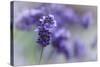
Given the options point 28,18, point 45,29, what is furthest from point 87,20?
point 28,18

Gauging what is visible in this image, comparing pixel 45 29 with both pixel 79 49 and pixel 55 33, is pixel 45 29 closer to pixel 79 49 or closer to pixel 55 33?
pixel 55 33

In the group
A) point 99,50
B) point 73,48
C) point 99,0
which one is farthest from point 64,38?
point 99,0

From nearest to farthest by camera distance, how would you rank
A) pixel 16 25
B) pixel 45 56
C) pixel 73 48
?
pixel 16 25 < pixel 45 56 < pixel 73 48

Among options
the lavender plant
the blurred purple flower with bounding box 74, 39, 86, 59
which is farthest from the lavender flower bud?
the blurred purple flower with bounding box 74, 39, 86, 59

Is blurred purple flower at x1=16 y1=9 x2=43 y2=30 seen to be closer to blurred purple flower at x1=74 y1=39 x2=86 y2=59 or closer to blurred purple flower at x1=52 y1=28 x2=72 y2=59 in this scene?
blurred purple flower at x1=52 y1=28 x2=72 y2=59

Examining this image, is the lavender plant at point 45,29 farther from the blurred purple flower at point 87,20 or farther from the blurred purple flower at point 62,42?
the blurred purple flower at point 87,20
